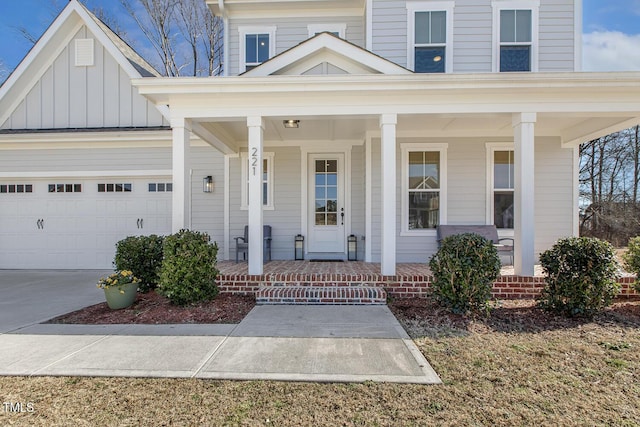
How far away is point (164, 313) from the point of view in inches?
176

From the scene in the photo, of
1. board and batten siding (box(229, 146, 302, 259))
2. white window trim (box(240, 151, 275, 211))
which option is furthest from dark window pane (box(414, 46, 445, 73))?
white window trim (box(240, 151, 275, 211))

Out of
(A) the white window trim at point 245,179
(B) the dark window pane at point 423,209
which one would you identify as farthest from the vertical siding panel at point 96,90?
(B) the dark window pane at point 423,209

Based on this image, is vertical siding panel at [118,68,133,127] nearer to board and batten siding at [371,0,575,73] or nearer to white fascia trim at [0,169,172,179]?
white fascia trim at [0,169,172,179]

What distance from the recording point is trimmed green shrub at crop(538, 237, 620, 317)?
4.14 meters

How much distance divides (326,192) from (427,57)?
3.71 meters

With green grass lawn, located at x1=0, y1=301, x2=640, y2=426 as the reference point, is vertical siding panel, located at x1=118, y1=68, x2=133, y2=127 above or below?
above

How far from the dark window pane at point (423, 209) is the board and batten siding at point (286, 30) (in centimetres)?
405

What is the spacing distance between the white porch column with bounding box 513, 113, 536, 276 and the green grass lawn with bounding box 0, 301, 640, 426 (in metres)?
1.97

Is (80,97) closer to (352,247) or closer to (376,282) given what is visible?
(352,247)

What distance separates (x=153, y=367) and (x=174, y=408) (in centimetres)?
75

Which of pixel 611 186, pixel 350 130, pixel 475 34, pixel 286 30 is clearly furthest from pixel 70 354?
pixel 611 186

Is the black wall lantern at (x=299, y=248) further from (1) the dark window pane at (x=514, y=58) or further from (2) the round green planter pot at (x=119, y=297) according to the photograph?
(1) the dark window pane at (x=514, y=58)

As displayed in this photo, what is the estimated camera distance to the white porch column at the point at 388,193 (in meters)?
5.21

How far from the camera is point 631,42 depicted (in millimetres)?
14680
